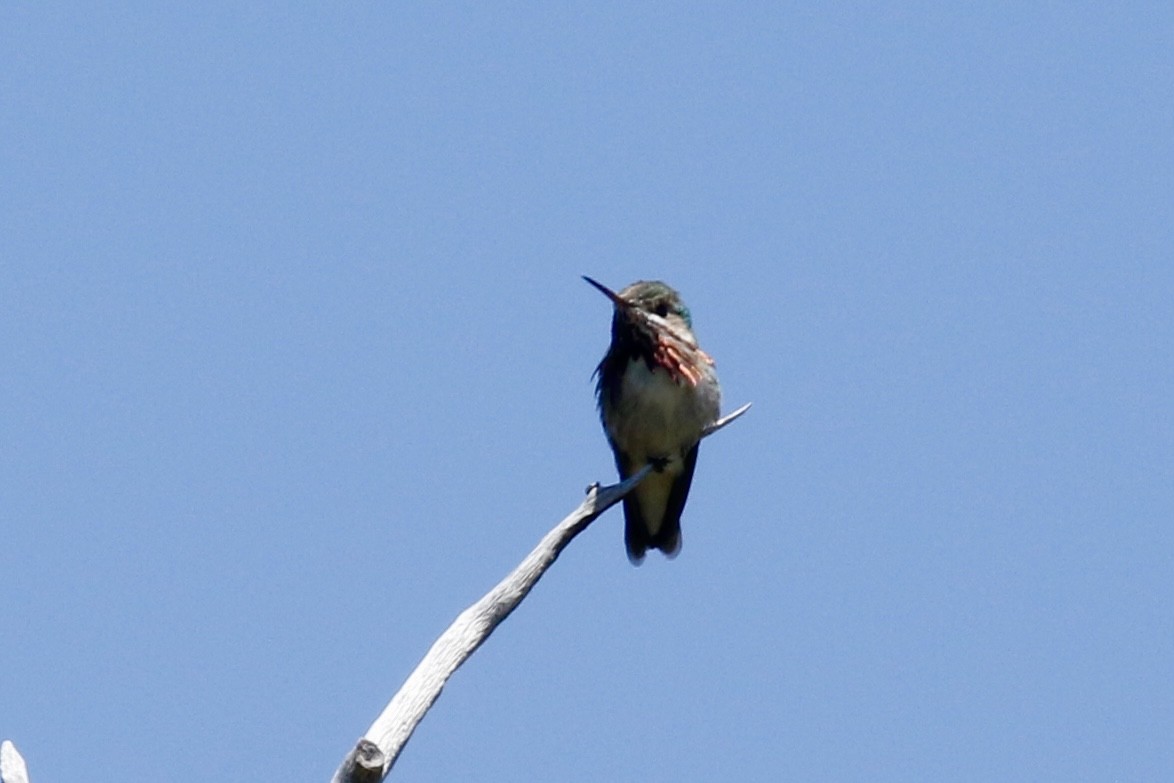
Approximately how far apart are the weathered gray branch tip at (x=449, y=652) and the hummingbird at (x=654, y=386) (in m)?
3.11

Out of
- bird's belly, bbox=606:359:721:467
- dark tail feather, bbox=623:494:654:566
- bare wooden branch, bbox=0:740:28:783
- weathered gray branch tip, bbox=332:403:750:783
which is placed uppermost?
bird's belly, bbox=606:359:721:467

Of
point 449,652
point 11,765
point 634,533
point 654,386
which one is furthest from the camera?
point 634,533

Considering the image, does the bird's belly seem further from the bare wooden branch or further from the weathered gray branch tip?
the bare wooden branch

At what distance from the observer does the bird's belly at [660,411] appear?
11.6 meters

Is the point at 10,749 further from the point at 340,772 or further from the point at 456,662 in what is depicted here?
the point at 456,662

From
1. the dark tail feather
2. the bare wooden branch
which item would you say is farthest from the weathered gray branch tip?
the dark tail feather

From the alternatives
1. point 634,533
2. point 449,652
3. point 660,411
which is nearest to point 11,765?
point 449,652

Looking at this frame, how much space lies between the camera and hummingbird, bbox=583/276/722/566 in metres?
11.6

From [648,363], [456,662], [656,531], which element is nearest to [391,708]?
[456,662]

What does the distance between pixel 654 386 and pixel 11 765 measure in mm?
5708

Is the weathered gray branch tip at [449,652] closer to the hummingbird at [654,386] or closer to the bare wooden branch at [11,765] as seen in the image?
the bare wooden branch at [11,765]

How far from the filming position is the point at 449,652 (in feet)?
24.1

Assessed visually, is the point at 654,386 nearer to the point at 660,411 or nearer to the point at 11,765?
the point at 660,411

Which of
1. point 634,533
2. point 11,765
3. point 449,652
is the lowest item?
point 11,765
